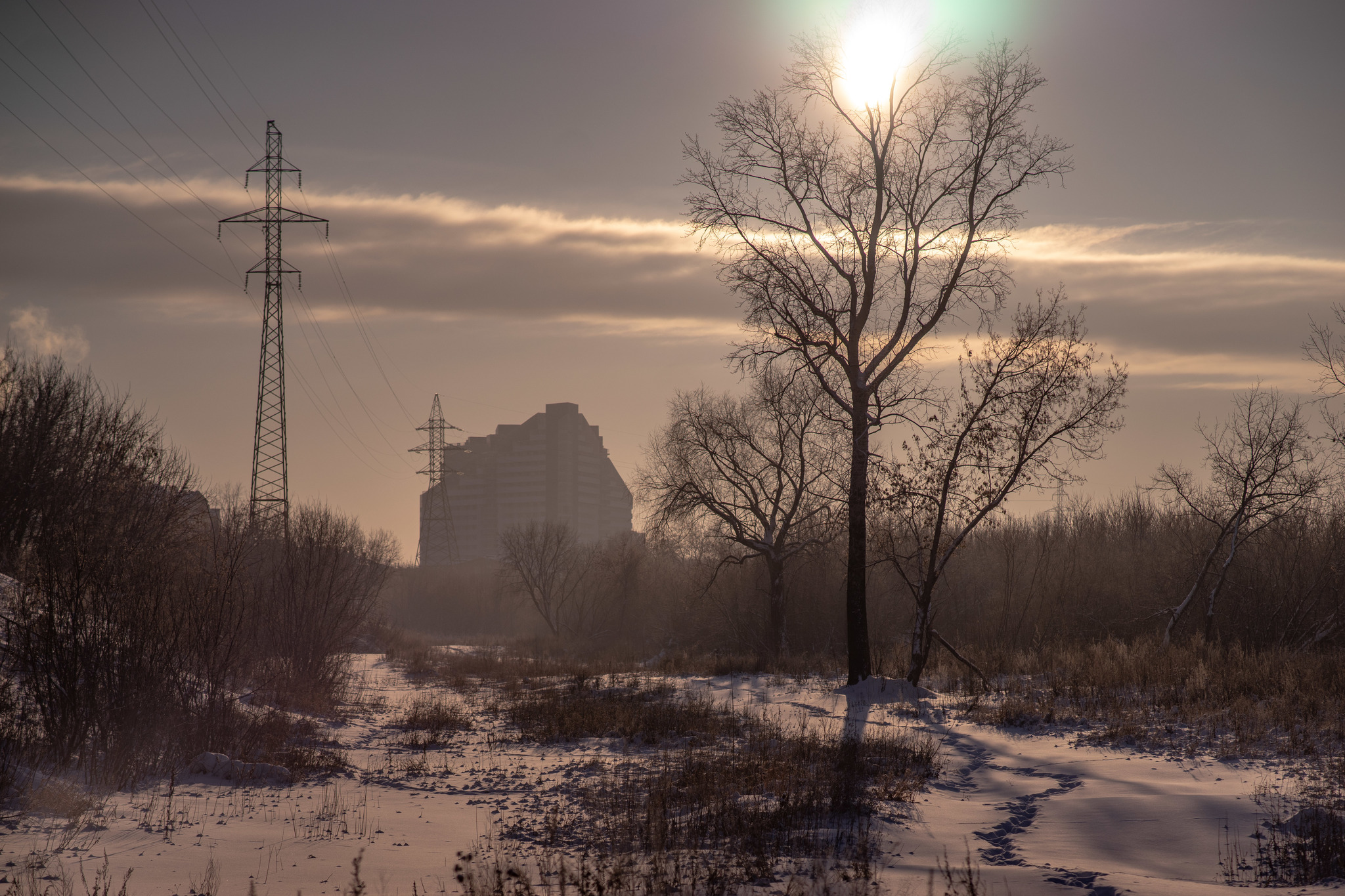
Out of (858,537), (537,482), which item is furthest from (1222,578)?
(537,482)

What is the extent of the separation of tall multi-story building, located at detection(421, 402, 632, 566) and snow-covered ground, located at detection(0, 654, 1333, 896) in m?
139

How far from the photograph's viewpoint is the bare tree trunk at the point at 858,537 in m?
17.6

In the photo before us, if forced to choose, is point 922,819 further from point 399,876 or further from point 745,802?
point 399,876

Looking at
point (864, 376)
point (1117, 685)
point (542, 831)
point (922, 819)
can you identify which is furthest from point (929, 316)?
point (542, 831)

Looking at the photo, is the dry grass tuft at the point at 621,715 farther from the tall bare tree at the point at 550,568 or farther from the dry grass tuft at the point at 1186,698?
the tall bare tree at the point at 550,568

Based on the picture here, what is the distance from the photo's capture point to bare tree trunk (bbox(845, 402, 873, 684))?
17.6 meters

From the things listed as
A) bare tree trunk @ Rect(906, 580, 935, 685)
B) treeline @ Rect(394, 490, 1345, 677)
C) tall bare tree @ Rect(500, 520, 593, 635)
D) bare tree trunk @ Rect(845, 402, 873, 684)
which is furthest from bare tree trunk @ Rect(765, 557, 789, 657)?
tall bare tree @ Rect(500, 520, 593, 635)

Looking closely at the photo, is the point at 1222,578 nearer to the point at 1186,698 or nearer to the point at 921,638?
the point at 1186,698

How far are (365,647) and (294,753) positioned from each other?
99.6 feet

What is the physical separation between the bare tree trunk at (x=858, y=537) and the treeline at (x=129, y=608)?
11.4 metres

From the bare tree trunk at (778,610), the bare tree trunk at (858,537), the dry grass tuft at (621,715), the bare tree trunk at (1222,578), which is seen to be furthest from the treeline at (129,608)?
the bare tree trunk at (1222,578)

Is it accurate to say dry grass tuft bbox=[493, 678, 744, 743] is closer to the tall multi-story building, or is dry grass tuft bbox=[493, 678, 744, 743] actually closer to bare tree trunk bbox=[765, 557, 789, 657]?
bare tree trunk bbox=[765, 557, 789, 657]

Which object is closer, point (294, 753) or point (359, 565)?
point (294, 753)

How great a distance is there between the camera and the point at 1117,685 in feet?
51.1
